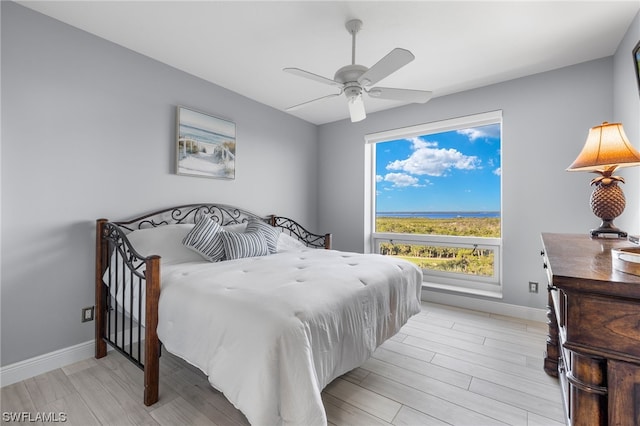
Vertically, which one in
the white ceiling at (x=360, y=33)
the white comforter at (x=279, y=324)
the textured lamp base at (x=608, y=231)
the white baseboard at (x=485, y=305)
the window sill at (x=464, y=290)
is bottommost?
the white baseboard at (x=485, y=305)

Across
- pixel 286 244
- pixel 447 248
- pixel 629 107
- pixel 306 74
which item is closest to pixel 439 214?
pixel 447 248

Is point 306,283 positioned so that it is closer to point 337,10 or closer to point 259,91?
point 337,10

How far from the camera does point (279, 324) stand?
1.17 meters

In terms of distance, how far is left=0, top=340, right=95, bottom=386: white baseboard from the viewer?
1.81 metres

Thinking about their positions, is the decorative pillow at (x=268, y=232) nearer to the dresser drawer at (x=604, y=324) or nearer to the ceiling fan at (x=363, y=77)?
the ceiling fan at (x=363, y=77)

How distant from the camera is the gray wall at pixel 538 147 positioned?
2582mm

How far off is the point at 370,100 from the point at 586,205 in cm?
244

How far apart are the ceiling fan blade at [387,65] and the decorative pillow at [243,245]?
1.58 metres

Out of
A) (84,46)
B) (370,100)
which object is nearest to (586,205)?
(370,100)

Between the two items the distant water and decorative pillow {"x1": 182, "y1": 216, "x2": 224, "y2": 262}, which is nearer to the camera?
decorative pillow {"x1": 182, "y1": 216, "x2": 224, "y2": 262}

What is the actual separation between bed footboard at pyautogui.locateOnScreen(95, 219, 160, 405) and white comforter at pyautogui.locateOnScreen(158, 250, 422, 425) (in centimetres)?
9

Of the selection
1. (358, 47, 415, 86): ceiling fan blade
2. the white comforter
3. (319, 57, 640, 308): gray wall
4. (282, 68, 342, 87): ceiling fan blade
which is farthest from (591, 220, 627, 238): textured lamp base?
(282, 68, 342, 87): ceiling fan blade

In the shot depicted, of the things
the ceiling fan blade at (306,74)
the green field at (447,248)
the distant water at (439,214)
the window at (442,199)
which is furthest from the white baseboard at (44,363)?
the distant water at (439,214)

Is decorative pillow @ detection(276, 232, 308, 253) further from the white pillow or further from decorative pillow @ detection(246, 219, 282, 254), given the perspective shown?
the white pillow
